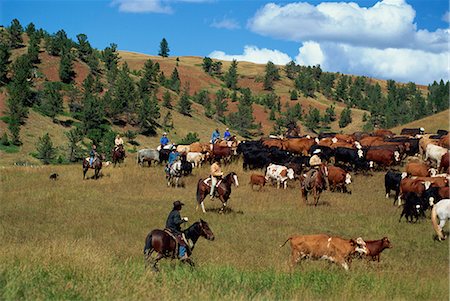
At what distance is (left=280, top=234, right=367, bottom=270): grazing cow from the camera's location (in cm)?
1205

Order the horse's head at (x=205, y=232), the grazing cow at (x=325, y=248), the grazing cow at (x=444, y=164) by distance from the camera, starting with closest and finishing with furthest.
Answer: the grazing cow at (x=325, y=248) → the horse's head at (x=205, y=232) → the grazing cow at (x=444, y=164)

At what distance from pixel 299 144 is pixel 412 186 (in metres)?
14.1

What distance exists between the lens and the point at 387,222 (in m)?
19.1

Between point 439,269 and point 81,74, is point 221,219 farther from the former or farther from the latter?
point 81,74

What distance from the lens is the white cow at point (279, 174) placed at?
27219 mm

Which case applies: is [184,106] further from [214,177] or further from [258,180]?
[214,177]

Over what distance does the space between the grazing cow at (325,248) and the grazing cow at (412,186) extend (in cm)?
Answer: 1053

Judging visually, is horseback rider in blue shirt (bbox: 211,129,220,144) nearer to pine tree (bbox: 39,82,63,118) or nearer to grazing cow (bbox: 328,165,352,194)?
grazing cow (bbox: 328,165,352,194)

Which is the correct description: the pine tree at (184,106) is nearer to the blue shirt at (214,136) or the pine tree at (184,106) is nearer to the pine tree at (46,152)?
the pine tree at (46,152)

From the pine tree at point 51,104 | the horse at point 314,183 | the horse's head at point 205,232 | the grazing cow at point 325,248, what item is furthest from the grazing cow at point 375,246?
the pine tree at point 51,104

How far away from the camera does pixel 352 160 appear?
30078 mm

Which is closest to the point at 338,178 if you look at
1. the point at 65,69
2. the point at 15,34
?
the point at 65,69

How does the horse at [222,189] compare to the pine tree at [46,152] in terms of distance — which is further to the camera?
the pine tree at [46,152]

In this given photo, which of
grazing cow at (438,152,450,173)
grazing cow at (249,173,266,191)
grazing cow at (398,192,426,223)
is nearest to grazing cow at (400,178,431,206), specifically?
grazing cow at (398,192,426,223)
